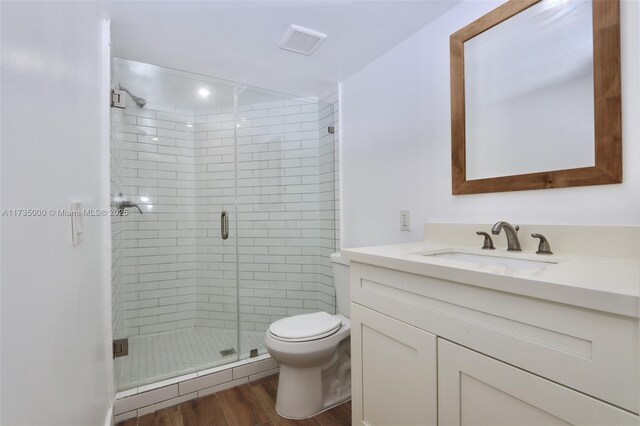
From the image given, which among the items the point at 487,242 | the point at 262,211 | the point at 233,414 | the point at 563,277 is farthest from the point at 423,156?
the point at 233,414

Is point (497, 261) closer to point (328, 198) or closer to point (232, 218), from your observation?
point (328, 198)

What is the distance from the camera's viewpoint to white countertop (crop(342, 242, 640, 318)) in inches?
24.0

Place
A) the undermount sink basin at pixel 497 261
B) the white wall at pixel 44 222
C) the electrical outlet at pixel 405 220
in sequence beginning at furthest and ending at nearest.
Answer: the electrical outlet at pixel 405 220 → the undermount sink basin at pixel 497 261 → the white wall at pixel 44 222

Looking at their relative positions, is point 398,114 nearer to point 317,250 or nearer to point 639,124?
point 639,124

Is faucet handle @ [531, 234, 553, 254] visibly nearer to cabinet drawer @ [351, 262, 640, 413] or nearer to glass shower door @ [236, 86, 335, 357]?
cabinet drawer @ [351, 262, 640, 413]

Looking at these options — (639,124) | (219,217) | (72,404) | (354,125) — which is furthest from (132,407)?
(639,124)

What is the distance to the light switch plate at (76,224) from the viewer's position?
79 centimetres

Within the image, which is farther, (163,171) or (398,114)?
(163,171)

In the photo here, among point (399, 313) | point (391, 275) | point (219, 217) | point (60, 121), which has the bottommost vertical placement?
point (399, 313)

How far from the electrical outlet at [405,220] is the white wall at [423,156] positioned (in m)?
0.04

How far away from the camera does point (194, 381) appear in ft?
5.97

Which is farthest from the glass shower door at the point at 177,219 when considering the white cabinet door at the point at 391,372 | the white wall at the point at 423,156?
the white cabinet door at the point at 391,372

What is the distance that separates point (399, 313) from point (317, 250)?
60.8 inches

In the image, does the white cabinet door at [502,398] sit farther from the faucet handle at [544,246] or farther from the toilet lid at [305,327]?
the toilet lid at [305,327]
